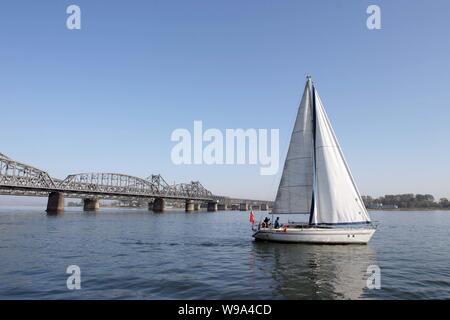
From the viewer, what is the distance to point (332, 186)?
42375 millimetres

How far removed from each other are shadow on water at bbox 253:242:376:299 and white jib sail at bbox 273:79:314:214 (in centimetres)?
574

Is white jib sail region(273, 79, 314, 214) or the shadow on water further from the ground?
white jib sail region(273, 79, 314, 214)

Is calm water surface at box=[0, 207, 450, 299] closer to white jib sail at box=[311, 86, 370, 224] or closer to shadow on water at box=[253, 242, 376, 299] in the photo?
shadow on water at box=[253, 242, 376, 299]

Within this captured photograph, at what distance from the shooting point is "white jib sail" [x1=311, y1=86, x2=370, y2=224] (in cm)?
4206

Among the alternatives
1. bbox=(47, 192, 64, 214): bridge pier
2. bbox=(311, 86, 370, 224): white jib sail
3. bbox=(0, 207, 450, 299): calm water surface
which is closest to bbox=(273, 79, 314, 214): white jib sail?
bbox=(311, 86, 370, 224): white jib sail

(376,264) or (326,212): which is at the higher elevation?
(326,212)

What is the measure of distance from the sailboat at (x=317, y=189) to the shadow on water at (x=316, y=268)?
1395mm

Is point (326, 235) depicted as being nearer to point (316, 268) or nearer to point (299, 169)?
point (299, 169)

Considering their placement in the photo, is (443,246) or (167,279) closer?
(167,279)

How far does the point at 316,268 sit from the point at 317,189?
16979 mm

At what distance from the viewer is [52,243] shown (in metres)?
42.8
